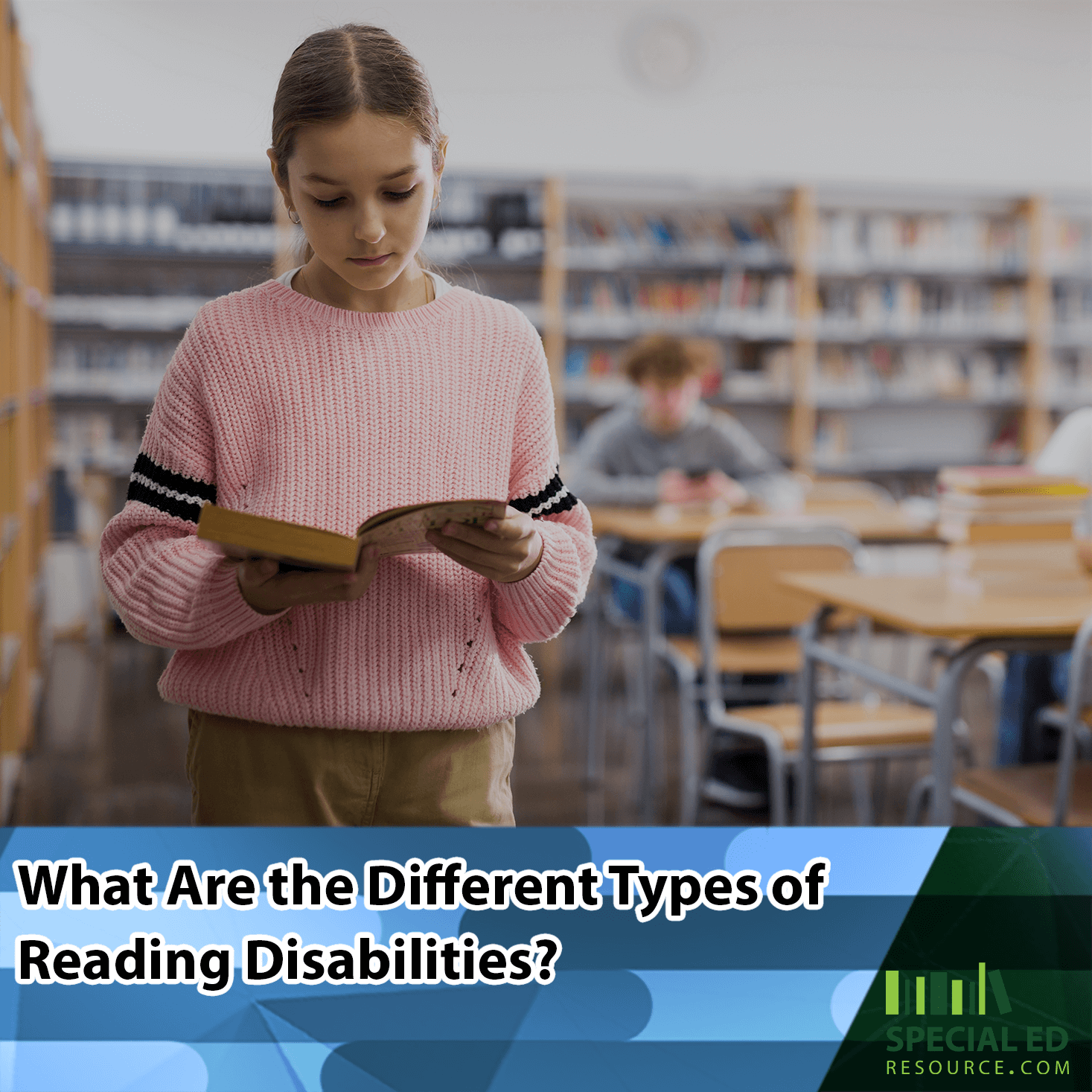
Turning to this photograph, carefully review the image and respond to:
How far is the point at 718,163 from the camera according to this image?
20.0 ft

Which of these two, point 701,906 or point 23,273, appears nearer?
point 701,906

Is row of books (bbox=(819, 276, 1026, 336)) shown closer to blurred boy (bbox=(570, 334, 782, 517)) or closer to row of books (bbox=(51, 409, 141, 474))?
blurred boy (bbox=(570, 334, 782, 517))

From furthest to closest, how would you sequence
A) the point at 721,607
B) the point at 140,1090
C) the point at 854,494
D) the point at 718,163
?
the point at 718,163 → the point at 854,494 → the point at 721,607 → the point at 140,1090

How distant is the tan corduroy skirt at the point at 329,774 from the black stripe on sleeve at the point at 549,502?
19 centimetres

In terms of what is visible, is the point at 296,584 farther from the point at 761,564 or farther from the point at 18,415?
the point at 18,415

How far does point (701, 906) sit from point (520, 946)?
171mm

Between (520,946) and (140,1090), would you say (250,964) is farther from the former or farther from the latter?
(520,946)

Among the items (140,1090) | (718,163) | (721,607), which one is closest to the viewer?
(140,1090)

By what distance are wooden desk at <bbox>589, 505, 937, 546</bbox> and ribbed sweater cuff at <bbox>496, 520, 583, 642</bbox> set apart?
2.04m

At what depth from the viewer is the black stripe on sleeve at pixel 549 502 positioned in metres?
0.95

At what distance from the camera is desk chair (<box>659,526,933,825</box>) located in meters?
2.48

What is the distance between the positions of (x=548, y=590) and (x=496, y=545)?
0.32ft

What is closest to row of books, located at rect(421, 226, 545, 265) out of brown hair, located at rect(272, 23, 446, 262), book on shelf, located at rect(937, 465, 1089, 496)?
book on shelf, located at rect(937, 465, 1089, 496)

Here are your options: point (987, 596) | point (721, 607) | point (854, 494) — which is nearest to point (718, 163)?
point (854, 494)
